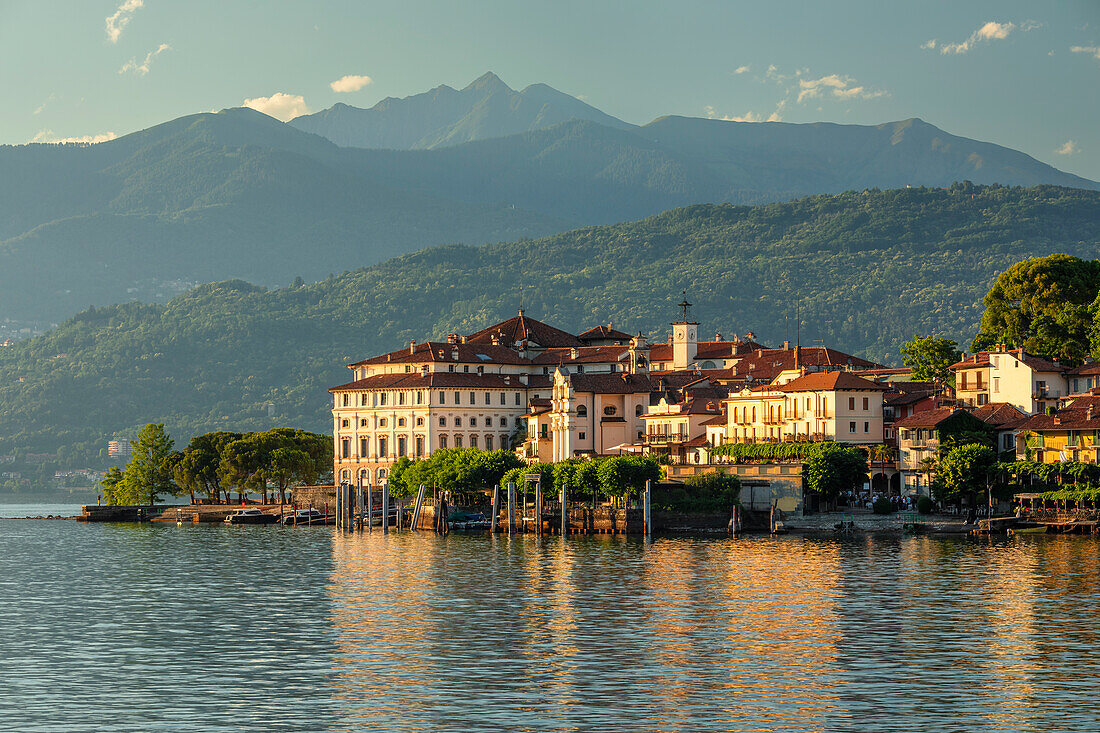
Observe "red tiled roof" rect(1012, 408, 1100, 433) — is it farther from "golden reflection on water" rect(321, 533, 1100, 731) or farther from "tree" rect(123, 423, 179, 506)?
"tree" rect(123, 423, 179, 506)

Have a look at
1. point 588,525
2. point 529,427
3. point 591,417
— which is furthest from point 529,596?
point 529,427

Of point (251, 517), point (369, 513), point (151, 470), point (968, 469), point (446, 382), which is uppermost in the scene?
point (446, 382)

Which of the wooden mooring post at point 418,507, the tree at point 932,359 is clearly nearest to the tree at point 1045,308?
the tree at point 932,359

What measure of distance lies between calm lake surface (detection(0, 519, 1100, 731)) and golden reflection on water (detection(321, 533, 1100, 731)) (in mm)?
157

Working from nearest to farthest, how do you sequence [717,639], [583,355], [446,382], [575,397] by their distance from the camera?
1. [717,639]
2. [575,397]
3. [446,382]
4. [583,355]

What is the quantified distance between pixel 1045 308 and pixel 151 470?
9490cm

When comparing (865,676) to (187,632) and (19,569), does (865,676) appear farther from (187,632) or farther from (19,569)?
(19,569)

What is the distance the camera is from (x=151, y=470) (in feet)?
608

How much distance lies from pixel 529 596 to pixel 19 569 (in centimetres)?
4444

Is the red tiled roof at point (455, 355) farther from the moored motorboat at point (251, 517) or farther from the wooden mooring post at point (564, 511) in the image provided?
→ the wooden mooring post at point (564, 511)

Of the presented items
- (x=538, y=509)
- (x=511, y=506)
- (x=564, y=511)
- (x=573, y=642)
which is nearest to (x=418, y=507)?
(x=511, y=506)

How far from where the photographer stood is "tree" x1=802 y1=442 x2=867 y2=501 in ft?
414

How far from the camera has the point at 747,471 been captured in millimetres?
130250

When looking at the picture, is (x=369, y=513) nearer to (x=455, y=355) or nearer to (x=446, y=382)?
(x=446, y=382)
